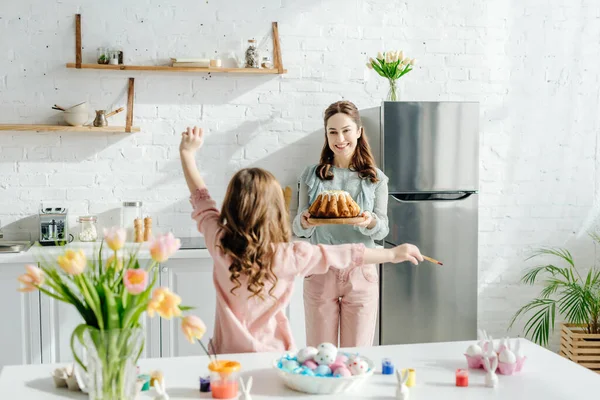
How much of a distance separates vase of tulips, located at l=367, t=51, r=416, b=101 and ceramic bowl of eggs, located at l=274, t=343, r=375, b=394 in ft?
8.16

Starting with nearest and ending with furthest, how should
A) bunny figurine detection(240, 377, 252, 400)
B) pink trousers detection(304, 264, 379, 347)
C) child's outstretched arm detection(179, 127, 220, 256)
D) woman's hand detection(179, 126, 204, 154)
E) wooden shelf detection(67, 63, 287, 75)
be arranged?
bunny figurine detection(240, 377, 252, 400) < child's outstretched arm detection(179, 127, 220, 256) < woman's hand detection(179, 126, 204, 154) < pink trousers detection(304, 264, 379, 347) < wooden shelf detection(67, 63, 287, 75)

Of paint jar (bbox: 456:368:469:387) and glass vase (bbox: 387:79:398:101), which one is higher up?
glass vase (bbox: 387:79:398:101)

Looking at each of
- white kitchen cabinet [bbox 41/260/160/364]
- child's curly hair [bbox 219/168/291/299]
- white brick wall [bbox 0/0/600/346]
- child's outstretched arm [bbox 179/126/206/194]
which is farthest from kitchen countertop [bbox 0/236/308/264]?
child's curly hair [bbox 219/168/291/299]

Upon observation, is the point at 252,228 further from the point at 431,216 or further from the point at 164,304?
the point at 431,216

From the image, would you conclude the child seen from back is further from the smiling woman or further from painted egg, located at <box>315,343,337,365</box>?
the smiling woman

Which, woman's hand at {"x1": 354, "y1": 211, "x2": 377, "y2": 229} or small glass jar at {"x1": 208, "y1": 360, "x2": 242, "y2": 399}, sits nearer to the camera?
small glass jar at {"x1": 208, "y1": 360, "x2": 242, "y2": 399}

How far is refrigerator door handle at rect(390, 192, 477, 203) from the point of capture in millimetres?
3891

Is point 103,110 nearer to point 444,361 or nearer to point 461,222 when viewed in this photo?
point 461,222

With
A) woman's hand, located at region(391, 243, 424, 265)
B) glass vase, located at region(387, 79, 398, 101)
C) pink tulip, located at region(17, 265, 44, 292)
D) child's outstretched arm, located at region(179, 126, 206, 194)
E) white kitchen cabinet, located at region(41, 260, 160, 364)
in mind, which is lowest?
white kitchen cabinet, located at region(41, 260, 160, 364)

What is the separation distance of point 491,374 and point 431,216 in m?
2.19

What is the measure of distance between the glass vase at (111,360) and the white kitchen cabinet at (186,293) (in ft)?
7.32

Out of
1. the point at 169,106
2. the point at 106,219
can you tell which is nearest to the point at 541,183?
the point at 169,106

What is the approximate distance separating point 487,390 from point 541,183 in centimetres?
311

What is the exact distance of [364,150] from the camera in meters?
3.17
